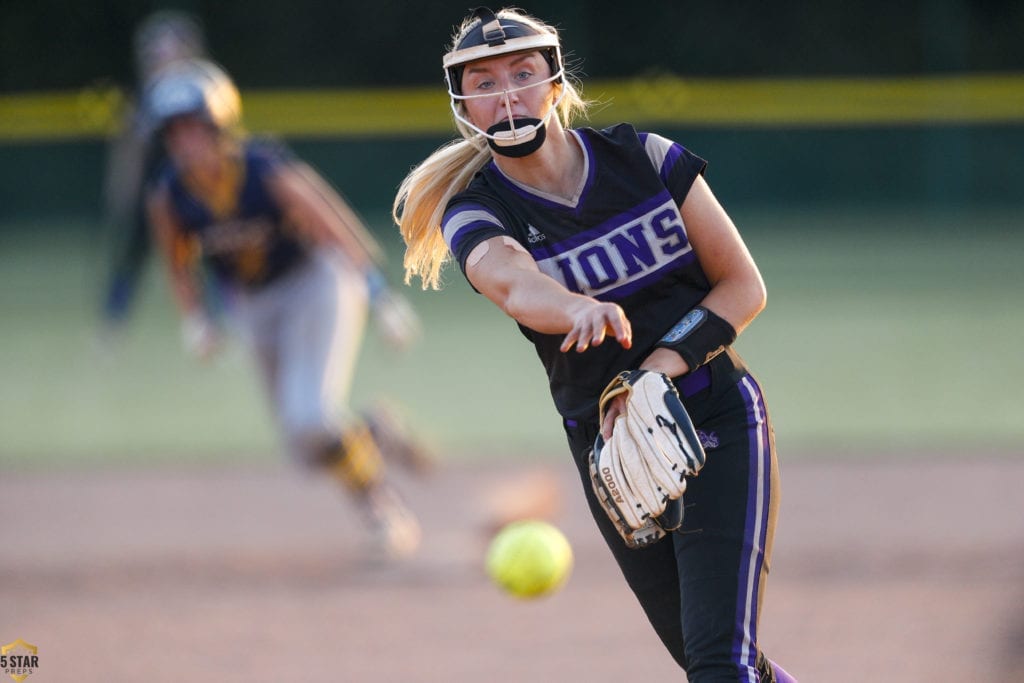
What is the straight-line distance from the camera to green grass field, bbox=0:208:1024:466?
8.55 meters

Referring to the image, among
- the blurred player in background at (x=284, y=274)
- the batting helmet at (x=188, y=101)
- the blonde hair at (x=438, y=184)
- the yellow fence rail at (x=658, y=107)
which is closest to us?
the blonde hair at (x=438, y=184)

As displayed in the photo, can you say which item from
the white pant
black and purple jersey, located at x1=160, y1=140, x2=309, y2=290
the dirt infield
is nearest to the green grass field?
the dirt infield

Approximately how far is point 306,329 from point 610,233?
374 centimetres

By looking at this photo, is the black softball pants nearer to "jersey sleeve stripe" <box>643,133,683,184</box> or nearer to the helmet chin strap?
"jersey sleeve stripe" <box>643,133,683,184</box>

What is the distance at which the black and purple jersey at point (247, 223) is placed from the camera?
640 cm

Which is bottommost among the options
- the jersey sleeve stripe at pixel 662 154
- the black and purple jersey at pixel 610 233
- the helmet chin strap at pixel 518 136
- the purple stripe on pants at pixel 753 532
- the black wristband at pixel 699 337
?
the purple stripe on pants at pixel 753 532

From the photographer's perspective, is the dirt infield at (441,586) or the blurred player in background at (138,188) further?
the blurred player in background at (138,188)

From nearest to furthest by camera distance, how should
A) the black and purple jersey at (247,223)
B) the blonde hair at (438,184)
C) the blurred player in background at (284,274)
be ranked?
the blonde hair at (438,184), the blurred player in background at (284,274), the black and purple jersey at (247,223)

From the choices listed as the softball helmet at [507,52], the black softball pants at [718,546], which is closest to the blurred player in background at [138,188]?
the softball helmet at [507,52]

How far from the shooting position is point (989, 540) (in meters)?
6.21

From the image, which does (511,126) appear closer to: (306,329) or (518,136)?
(518,136)

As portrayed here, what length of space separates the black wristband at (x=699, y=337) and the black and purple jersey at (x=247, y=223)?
3.69 metres

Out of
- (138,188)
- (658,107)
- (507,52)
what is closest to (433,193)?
(507,52)

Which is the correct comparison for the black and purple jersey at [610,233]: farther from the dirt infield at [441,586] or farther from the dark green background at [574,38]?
the dark green background at [574,38]
